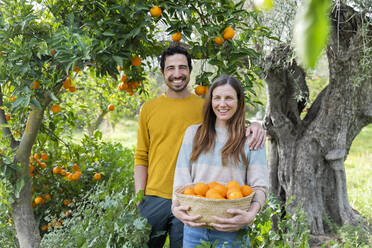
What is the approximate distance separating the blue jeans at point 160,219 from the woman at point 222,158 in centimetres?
29

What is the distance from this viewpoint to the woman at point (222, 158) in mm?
1417

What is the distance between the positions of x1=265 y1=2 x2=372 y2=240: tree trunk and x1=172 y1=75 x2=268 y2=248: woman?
1.90 m

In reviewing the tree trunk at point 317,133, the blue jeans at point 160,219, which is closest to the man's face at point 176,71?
the blue jeans at point 160,219

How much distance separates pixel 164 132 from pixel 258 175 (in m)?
0.60

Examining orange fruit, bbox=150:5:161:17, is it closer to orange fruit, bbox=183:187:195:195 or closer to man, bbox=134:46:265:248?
man, bbox=134:46:265:248

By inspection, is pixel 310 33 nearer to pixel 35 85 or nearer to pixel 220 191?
pixel 220 191

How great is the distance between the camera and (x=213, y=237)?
1.40 metres

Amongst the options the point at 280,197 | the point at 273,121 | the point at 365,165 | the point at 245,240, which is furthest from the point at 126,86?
the point at 365,165

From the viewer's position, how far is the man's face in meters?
1.78

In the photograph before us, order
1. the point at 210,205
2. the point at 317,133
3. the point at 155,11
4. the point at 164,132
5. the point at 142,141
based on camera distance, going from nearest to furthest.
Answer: the point at 210,205 < the point at 155,11 < the point at 164,132 < the point at 142,141 < the point at 317,133

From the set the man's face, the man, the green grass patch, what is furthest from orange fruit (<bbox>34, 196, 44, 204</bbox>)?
the green grass patch

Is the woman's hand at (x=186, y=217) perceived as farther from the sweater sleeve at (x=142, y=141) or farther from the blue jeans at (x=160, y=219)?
the sweater sleeve at (x=142, y=141)

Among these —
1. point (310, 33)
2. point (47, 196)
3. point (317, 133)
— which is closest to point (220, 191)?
point (310, 33)

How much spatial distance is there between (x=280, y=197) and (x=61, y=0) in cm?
311
